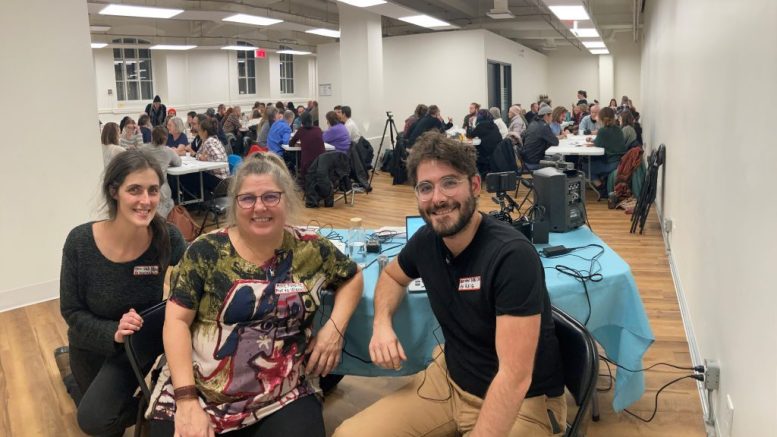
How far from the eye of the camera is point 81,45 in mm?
4527

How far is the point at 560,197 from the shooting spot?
2869mm

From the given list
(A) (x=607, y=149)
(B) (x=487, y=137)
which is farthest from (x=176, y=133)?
(A) (x=607, y=149)

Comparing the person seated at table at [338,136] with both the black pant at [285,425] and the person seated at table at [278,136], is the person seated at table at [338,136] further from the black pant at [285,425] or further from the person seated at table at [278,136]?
the black pant at [285,425]

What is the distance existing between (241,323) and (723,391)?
1755mm

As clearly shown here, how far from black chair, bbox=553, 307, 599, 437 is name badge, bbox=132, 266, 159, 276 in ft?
4.65

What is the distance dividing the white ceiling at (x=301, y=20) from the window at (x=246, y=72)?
2416 millimetres

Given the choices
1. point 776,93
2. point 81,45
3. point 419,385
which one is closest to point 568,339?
point 419,385

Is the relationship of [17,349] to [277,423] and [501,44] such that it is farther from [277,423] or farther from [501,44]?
[501,44]

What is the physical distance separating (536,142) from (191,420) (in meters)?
7.30

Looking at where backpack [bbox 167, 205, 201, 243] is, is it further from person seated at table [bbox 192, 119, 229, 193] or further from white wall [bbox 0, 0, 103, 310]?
person seated at table [bbox 192, 119, 229, 193]

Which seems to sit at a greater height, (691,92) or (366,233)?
(691,92)

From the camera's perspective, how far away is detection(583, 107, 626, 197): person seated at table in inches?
309

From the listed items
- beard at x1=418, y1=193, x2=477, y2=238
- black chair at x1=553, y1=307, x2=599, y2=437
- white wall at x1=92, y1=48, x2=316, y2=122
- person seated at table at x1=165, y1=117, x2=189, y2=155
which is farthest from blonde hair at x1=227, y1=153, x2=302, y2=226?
white wall at x1=92, y1=48, x2=316, y2=122

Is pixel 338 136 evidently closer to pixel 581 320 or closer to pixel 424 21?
pixel 424 21
